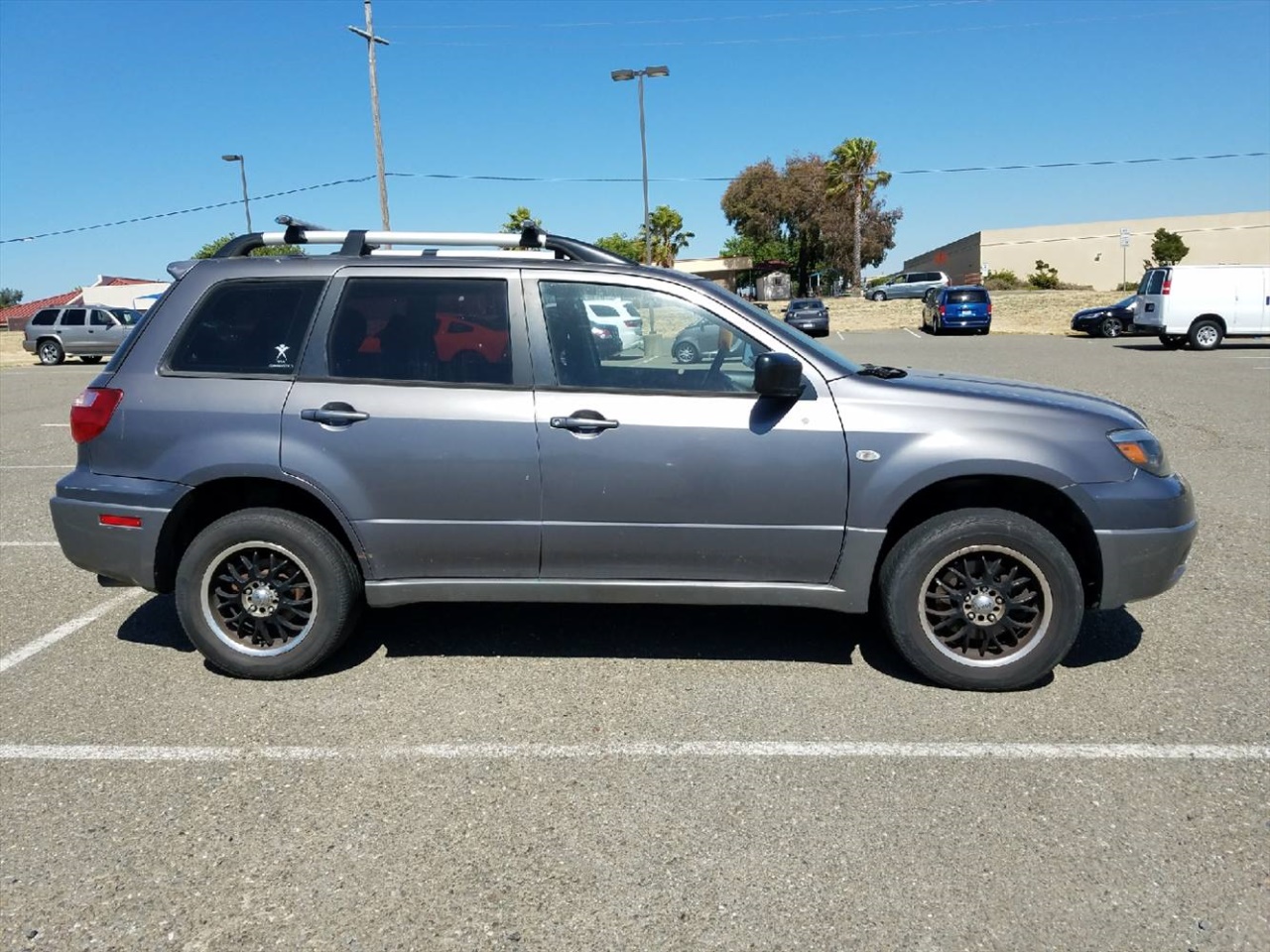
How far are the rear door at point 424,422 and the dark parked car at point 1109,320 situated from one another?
30.7 metres

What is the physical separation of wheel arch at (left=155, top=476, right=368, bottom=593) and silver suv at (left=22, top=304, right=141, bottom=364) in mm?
28358

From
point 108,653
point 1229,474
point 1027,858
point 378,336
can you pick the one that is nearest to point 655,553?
point 378,336

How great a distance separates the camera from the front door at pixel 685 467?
3.96 metres

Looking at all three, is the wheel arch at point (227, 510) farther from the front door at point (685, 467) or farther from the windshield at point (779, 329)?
the windshield at point (779, 329)

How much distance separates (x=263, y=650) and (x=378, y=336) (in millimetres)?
1496

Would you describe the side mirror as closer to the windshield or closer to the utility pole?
the windshield

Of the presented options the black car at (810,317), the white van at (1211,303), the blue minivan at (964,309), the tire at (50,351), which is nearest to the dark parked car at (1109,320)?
the blue minivan at (964,309)

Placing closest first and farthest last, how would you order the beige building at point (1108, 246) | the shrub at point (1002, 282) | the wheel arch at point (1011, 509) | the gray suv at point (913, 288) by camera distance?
the wheel arch at point (1011, 509), the shrub at point (1002, 282), the gray suv at point (913, 288), the beige building at point (1108, 246)

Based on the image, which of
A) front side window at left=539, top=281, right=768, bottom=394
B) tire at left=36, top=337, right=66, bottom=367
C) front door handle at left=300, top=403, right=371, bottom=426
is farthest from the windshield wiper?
tire at left=36, top=337, right=66, bottom=367

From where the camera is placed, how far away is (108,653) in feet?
15.2

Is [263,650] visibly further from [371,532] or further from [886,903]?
[886,903]

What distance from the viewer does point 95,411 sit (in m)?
4.23

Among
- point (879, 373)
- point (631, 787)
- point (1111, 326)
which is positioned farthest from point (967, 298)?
point (631, 787)

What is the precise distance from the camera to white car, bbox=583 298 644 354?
4203mm
